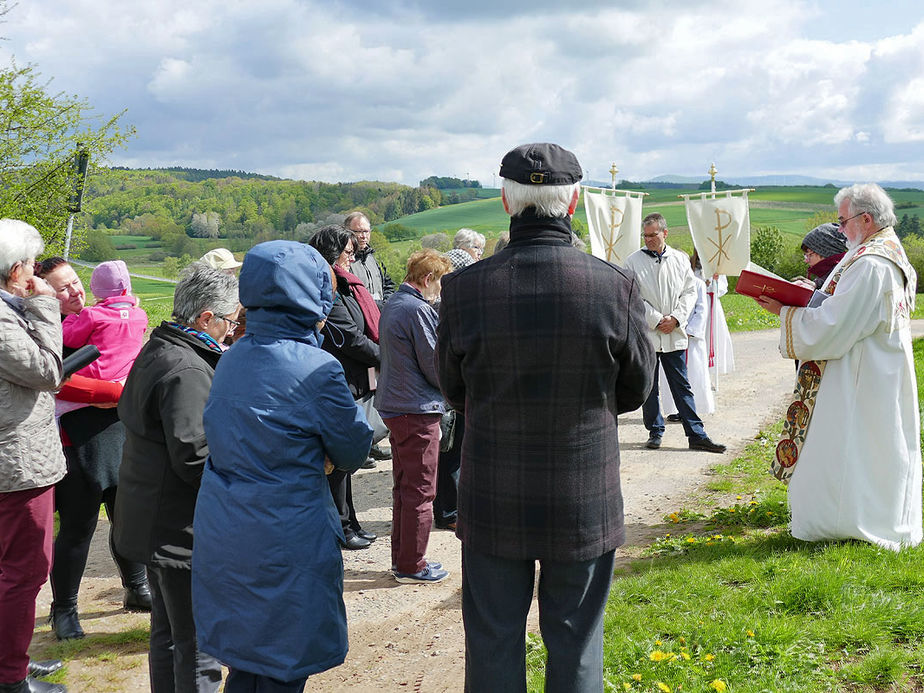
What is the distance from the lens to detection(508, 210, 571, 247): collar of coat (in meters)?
2.74

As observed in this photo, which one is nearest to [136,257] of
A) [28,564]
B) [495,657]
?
[28,564]

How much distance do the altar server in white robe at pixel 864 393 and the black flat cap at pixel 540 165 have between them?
8.96 ft

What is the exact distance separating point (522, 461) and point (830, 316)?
113 inches

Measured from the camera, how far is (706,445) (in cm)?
828

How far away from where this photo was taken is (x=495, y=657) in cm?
284

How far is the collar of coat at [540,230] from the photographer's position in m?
2.74

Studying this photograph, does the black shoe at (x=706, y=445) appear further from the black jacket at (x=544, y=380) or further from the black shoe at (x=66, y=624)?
the black shoe at (x=66, y=624)

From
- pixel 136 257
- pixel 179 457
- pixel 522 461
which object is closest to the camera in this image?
pixel 522 461

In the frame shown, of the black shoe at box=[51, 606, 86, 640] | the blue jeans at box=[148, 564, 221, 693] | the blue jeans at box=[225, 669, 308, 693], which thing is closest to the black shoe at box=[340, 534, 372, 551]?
the black shoe at box=[51, 606, 86, 640]

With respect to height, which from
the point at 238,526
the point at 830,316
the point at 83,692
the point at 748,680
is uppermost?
the point at 830,316

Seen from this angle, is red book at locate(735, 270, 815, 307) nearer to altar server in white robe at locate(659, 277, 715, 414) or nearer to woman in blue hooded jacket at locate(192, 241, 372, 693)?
woman in blue hooded jacket at locate(192, 241, 372, 693)

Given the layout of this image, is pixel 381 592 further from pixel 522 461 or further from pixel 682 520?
pixel 522 461

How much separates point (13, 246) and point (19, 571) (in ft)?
4.82

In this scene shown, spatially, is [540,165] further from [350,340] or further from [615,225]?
[615,225]
